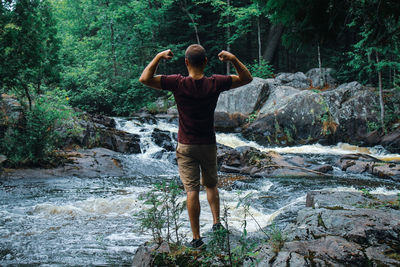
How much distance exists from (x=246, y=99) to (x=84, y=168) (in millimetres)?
10682

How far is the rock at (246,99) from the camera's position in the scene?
18266 millimetres

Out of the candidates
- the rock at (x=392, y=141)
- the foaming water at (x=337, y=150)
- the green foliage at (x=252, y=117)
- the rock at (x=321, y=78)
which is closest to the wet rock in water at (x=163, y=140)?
the foaming water at (x=337, y=150)

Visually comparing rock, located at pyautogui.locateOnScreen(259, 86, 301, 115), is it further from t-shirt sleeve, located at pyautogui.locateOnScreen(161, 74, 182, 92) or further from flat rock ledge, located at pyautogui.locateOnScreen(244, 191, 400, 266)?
t-shirt sleeve, located at pyautogui.locateOnScreen(161, 74, 182, 92)

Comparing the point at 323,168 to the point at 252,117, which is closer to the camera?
the point at 323,168

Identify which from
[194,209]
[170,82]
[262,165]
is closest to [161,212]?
[194,209]

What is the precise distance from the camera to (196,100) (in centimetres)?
318

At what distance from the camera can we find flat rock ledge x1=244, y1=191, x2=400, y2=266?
7.91 ft

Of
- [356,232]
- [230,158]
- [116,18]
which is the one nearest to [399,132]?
[230,158]

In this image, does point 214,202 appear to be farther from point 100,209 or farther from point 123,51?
point 123,51

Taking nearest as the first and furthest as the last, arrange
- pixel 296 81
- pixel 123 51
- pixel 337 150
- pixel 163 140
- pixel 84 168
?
pixel 84 168, pixel 337 150, pixel 163 140, pixel 296 81, pixel 123 51

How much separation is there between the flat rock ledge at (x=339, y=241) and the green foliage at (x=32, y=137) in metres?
7.93

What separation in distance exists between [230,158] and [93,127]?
5375mm

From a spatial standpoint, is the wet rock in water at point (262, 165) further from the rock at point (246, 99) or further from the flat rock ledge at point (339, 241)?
the rock at point (246, 99)

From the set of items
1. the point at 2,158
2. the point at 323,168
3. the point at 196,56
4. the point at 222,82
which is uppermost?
the point at 196,56
